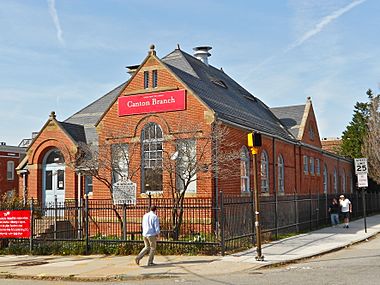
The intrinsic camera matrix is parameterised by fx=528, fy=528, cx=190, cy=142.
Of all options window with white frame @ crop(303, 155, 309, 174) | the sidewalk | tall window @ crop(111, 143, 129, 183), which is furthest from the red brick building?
the sidewalk

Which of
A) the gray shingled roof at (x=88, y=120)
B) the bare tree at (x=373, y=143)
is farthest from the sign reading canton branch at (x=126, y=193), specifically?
the bare tree at (x=373, y=143)

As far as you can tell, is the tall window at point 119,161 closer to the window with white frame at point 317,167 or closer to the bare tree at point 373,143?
the window with white frame at point 317,167

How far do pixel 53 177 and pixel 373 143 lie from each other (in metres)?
30.4

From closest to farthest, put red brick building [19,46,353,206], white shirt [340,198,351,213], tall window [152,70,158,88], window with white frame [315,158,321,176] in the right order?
red brick building [19,46,353,206] < tall window [152,70,158,88] < white shirt [340,198,351,213] < window with white frame [315,158,321,176]

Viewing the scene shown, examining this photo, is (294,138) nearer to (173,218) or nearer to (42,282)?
(173,218)

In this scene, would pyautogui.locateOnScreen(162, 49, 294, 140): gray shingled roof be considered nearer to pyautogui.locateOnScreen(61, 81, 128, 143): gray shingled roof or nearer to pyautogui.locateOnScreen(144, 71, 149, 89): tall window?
pyautogui.locateOnScreen(144, 71, 149, 89): tall window

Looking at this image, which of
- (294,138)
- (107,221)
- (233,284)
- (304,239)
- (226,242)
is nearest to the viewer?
(233,284)

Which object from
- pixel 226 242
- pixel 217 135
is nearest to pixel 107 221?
pixel 217 135

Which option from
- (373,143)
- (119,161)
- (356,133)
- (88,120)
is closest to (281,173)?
(119,161)

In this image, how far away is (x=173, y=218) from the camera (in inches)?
746

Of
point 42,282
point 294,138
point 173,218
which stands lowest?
point 42,282

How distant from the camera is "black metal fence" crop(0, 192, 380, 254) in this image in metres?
16.9

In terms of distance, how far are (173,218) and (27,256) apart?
17.6 ft

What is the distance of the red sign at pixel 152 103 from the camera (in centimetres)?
2436
